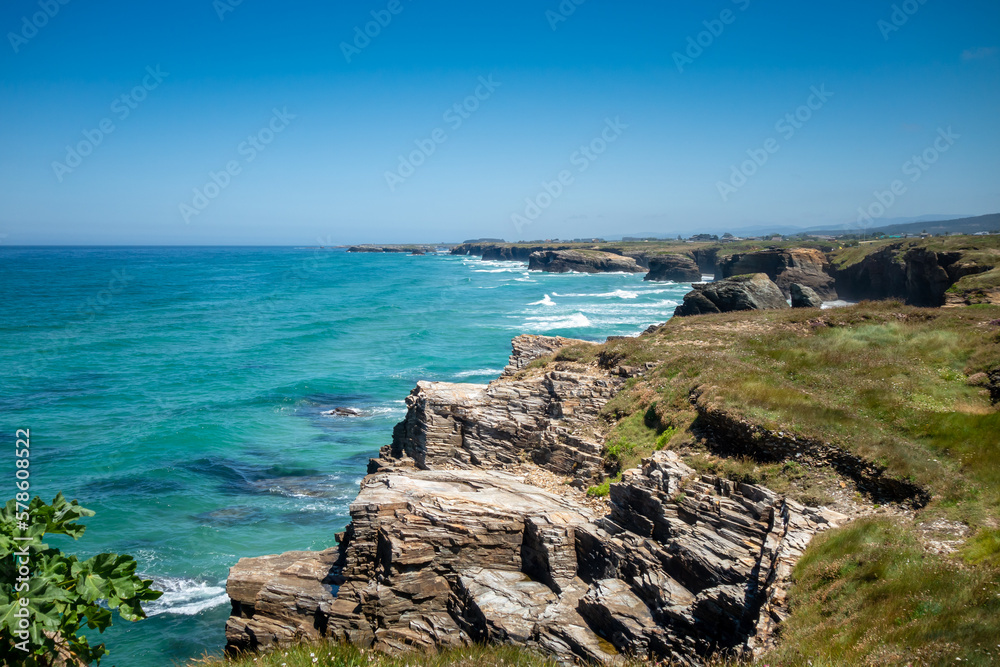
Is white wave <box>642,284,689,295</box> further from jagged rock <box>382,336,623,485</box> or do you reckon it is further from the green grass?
Result: the green grass

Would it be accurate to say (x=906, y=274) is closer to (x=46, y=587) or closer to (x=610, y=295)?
(x=610, y=295)

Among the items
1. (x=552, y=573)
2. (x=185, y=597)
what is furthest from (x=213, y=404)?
(x=552, y=573)

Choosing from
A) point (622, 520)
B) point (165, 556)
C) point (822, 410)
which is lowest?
point (165, 556)

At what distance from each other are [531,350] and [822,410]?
613 inches

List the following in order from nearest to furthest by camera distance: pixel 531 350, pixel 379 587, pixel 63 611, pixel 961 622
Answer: pixel 63 611, pixel 961 622, pixel 379 587, pixel 531 350

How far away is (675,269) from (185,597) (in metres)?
106

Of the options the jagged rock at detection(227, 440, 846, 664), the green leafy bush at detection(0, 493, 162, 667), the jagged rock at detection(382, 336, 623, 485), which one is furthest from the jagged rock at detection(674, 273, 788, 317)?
the green leafy bush at detection(0, 493, 162, 667)

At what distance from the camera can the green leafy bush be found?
4785 millimetres

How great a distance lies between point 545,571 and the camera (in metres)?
11.9

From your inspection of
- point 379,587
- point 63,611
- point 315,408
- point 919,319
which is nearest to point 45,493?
point 315,408

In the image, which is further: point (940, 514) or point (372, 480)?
point (372, 480)

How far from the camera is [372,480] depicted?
15281 millimetres

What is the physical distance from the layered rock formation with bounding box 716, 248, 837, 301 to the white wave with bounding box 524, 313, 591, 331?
2575 centimetres

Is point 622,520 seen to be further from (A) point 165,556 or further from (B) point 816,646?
(A) point 165,556
